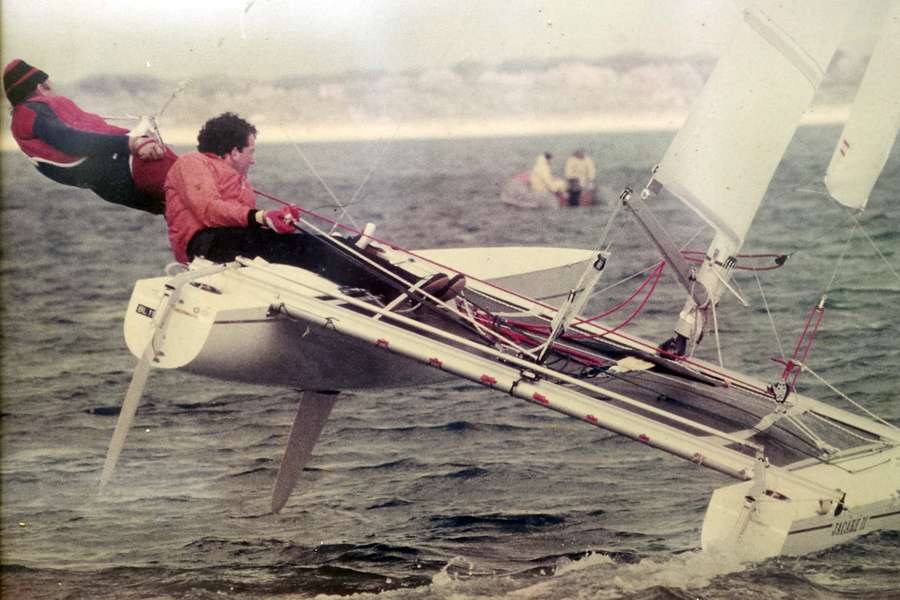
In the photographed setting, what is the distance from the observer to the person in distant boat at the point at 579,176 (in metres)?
12.2

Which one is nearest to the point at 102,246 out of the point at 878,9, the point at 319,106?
the point at 319,106

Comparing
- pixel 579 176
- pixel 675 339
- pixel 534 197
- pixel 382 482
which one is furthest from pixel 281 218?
pixel 579 176

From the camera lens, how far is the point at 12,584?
415 centimetres

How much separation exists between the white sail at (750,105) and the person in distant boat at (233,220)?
858 millimetres

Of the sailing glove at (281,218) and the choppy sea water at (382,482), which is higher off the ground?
the sailing glove at (281,218)

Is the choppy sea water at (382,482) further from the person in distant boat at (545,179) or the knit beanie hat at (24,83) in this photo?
the person in distant boat at (545,179)

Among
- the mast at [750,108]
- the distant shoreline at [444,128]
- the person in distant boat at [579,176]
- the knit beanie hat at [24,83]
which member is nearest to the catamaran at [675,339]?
the mast at [750,108]

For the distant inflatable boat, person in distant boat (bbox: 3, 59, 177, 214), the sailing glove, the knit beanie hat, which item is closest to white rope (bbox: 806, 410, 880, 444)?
the sailing glove

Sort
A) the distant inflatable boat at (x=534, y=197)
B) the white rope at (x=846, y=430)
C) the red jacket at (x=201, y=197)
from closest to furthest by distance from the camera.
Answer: the red jacket at (x=201, y=197) < the white rope at (x=846, y=430) < the distant inflatable boat at (x=534, y=197)

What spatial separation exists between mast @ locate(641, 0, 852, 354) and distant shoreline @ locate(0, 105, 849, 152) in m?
0.30

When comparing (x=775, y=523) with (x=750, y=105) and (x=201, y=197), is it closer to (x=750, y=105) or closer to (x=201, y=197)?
(x=750, y=105)

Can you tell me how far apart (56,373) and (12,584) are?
4.68 ft

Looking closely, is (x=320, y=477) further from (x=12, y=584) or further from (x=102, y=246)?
(x=102, y=246)

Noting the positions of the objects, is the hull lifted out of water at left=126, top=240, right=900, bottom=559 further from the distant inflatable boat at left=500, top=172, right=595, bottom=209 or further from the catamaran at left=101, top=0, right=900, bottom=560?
the distant inflatable boat at left=500, top=172, right=595, bottom=209
